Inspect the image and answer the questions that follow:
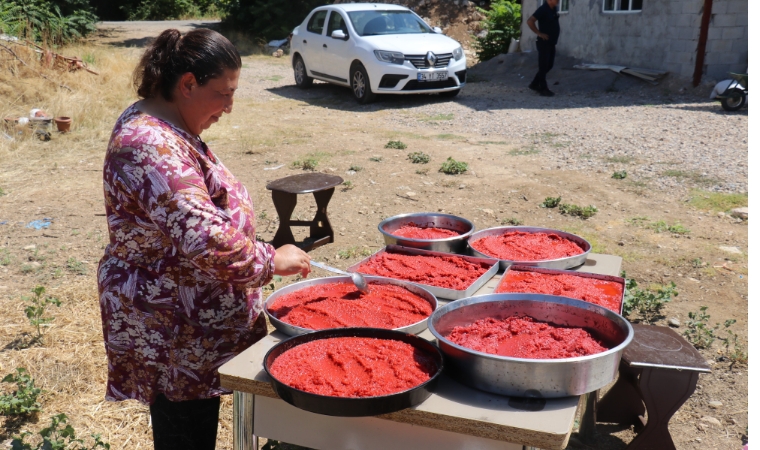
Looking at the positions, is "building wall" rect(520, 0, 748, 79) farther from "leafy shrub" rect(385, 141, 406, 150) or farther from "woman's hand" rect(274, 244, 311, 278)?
"woman's hand" rect(274, 244, 311, 278)

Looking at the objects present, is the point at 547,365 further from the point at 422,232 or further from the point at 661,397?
the point at 422,232

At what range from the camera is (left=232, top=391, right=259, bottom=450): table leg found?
7.07 feet

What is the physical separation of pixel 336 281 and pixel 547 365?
1.15m

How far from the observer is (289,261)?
2225mm

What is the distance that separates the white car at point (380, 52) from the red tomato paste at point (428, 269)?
9317 mm

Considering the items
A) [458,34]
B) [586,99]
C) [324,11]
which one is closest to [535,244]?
[586,99]

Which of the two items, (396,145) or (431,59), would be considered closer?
(396,145)

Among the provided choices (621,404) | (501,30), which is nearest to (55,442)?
(621,404)

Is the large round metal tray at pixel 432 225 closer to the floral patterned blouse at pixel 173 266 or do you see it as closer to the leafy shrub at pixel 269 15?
the floral patterned blouse at pixel 173 266

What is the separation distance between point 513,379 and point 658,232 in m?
4.81

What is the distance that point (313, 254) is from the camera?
5.91 meters

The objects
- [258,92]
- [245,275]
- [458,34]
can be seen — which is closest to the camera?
[245,275]

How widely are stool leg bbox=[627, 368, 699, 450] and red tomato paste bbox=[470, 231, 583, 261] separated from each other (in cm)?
63

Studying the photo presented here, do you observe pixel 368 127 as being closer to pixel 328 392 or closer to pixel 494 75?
pixel 494 75
